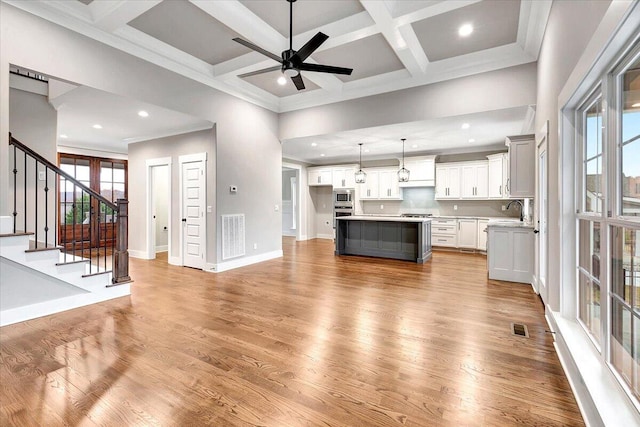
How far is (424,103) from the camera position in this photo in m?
5.13

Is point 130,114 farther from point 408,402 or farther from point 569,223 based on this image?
point 569,223

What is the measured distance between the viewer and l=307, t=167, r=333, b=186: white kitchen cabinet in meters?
10.0

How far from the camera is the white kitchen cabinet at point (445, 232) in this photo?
310 inches

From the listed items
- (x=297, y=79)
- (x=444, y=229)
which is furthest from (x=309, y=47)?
(x=444, y=229)

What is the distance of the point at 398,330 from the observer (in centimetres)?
289

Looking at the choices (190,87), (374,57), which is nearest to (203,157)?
(190,87)

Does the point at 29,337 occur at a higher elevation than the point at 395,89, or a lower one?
lower

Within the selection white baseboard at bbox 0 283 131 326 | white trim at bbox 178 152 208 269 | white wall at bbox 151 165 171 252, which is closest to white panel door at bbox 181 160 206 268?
white trim at bbox 178 152 208 269

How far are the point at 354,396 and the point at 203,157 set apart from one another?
16.1 feet

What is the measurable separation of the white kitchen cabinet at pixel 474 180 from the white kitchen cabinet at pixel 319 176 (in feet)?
13.2

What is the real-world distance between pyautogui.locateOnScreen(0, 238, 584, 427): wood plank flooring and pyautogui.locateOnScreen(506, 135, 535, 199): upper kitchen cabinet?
1.48m

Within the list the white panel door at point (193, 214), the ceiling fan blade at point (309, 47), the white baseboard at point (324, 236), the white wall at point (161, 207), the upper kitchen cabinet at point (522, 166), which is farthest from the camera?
the white baseboard at point (324, 236)

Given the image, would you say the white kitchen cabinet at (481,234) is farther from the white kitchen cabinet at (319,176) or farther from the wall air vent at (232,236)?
the wall air vent at (232,236)

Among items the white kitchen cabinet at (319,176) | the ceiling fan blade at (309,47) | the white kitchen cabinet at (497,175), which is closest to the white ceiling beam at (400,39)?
the ceiling fan blade at (309,47)
